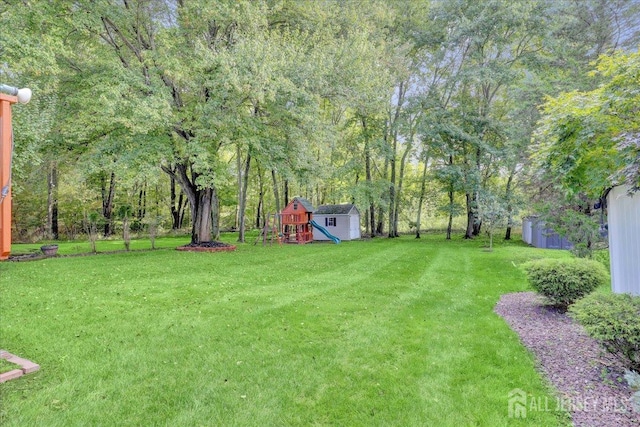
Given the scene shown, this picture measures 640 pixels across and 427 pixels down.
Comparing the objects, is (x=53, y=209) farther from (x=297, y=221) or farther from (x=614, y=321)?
(x=614, y=321)

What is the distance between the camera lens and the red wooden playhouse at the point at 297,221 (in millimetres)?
20031

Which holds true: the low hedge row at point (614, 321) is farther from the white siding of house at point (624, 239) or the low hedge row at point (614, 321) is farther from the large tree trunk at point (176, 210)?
the large tree trunk at point (176, 210)

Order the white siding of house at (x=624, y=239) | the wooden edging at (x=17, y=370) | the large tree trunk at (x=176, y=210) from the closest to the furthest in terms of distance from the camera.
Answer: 1. the wooden edging at (x=17, y=370)
2. the white siding of house at (x=624, y=239)
3. the large tree trunk at (x=176, y=210)

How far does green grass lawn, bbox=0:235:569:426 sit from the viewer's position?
284cm

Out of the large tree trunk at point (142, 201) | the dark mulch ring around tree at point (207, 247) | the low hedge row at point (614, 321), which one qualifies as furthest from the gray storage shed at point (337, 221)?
the low hedge row at point (614, 321)

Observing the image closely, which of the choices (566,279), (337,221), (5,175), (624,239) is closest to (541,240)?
(337,221)

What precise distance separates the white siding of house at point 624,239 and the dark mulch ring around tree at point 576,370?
0.94 meters

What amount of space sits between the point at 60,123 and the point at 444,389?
14.1 m

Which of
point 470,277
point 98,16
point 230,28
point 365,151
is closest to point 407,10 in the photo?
point 365,151

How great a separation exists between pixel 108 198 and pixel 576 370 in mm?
27688

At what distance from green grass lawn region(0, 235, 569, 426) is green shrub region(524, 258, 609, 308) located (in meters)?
0.98

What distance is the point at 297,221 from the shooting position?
20094mm

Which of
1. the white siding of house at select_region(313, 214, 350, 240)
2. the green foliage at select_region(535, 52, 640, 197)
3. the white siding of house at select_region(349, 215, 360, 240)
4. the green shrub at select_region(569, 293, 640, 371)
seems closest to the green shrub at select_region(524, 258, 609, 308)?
the green foliage at select_region(535, 52, 640, 197)

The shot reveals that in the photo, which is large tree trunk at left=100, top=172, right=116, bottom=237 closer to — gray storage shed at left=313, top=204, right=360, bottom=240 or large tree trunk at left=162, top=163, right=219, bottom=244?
large tree trunk at left=162, top=163, right=219, bottom=244
